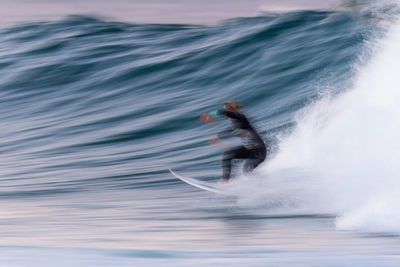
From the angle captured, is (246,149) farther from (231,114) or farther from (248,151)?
(231,114)

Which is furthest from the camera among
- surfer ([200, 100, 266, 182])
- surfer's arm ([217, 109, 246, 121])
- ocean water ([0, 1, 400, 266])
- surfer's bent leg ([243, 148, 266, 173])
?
surfer's bent leg ([243, 148, 266, 173])

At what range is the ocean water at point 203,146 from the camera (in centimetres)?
594

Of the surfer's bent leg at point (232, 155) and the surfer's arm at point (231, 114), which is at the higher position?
the surfer's arm at point (231, 114)

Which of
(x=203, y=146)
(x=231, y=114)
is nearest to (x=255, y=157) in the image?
(x=231, y=114)

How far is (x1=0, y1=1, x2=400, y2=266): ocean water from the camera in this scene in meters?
5.94

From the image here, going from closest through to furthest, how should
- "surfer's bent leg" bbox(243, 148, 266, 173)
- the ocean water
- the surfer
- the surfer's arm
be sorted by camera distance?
1. the ocean water
2. the surfer's arm
3. the surfer
4. "surfer's bent leg" bbox(243, 148, 266, 173)

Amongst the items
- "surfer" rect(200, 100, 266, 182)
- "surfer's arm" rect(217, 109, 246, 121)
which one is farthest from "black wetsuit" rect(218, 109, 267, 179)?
"surfer's arm" rect(217, 109, 246, 121)

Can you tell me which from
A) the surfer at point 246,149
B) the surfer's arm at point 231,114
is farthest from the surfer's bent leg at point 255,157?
the surfer's arm at point 231,114

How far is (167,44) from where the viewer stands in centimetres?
2903

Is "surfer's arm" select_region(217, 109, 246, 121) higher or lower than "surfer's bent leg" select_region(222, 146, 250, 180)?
higher

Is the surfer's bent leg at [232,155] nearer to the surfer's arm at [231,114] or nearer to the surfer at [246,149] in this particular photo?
the surfer at [246,149]

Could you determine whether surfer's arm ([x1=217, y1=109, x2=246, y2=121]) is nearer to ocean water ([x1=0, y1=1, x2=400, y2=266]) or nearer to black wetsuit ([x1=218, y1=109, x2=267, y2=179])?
black wetsuit ([x1=218, y1=109, x2=267, y2=179])

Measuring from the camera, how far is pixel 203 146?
14766 millimetres

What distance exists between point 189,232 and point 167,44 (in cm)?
2282
